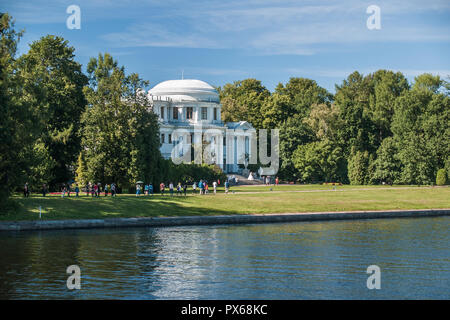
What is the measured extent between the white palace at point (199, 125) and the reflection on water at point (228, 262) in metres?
65.1

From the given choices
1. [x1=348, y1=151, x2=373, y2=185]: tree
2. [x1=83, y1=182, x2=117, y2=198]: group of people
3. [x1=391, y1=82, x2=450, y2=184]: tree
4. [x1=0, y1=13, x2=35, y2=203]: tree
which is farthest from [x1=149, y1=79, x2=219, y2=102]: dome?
[x1=0, y1=13, x2=35, y2=203]: tree

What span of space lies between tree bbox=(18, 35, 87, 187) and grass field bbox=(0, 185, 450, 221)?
11.4 m

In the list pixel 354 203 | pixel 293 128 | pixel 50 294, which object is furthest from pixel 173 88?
pixel 50 294

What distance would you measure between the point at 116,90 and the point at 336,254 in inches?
1398

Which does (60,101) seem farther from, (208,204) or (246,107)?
(246,107)

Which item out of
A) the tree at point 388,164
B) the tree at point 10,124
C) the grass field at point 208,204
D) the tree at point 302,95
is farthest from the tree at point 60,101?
the tree at point 302,95

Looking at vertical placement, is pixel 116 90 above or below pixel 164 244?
above

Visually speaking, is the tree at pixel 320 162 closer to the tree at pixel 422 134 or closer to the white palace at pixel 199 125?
the tree at pixel 422 134

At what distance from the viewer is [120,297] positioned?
20844 millimetres

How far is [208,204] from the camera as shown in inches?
1951

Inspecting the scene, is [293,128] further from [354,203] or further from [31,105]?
[31,105]

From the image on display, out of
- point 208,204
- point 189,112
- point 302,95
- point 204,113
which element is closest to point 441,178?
point 302,95

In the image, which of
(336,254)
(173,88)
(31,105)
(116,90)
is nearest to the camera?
(336,254)
